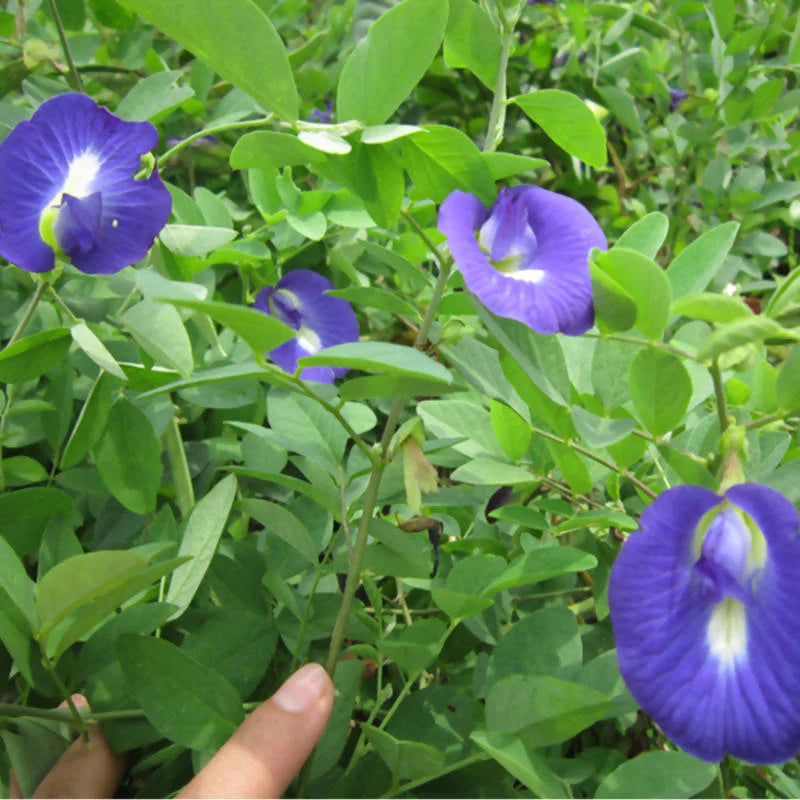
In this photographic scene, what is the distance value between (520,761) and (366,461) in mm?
287

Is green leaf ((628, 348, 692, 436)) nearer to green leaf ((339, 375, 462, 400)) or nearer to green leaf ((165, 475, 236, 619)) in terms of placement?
green leaf ((339, 375, 462, 400))

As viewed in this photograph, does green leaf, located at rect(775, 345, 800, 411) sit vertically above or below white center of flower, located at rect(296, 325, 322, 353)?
above

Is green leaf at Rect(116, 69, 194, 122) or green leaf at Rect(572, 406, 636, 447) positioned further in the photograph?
green leaf at Rect(116, 69, 194, 122)

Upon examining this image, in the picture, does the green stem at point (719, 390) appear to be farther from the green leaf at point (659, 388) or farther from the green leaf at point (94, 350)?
the green leaf at point (94, 350)

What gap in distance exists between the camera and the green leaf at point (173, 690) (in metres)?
0.49

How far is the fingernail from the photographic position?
498mm

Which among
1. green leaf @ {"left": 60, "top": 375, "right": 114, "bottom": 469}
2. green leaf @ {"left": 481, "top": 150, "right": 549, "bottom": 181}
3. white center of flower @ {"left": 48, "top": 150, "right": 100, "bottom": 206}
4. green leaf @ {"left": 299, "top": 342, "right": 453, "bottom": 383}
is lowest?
green leaf @ {"left": 60, "top": 375, "right": 114, "bottom": 469}

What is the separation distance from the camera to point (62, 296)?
0.76 m

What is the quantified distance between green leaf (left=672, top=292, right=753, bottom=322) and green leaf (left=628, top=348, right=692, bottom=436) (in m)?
0.05

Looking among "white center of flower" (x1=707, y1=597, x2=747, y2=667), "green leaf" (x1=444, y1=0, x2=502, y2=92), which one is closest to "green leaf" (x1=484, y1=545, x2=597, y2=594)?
"white center of flower" (x1=707, y1=597, x2=747, y2=667)

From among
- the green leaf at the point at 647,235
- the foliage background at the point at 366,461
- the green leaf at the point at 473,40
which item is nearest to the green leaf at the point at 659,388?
the foliage background at the point at 366,461

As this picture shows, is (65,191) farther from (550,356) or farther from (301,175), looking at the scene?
(301,175)

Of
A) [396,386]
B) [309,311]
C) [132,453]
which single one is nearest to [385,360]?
[396,386]

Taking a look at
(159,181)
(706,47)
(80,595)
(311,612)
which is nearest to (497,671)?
(311,612)
